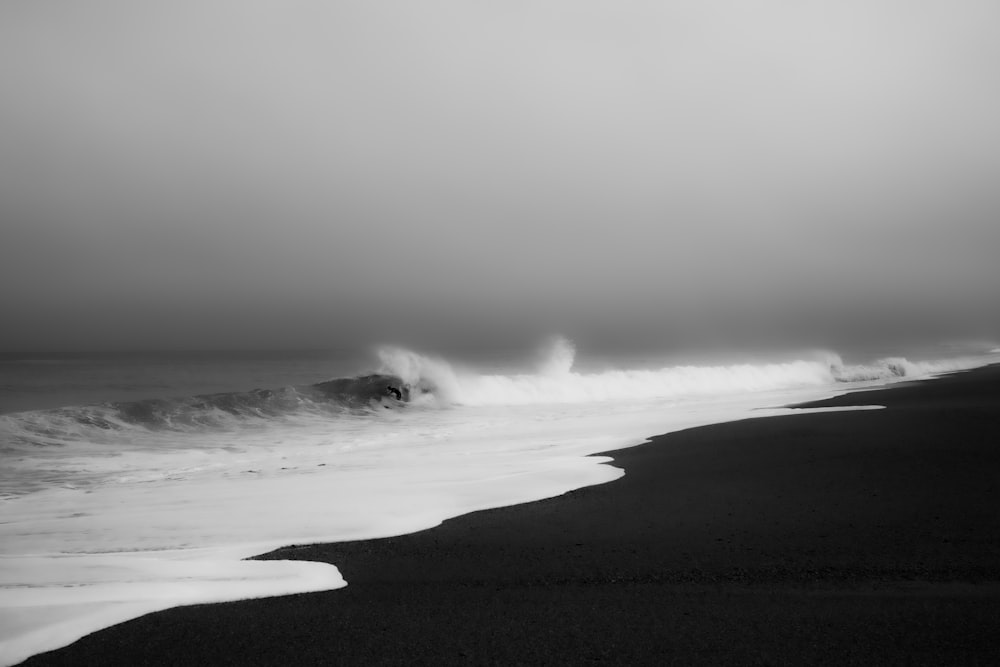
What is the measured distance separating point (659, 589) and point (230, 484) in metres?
7.59

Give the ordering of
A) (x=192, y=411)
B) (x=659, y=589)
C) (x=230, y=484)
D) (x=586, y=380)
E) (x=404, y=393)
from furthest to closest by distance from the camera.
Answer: (x=586, y=380) → (x=404, y=393) → (x=192, y=411) → (x=230, y=484) → (x=659, y=589)

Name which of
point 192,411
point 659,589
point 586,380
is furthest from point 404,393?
point 659,589

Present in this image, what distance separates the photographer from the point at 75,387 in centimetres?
4038

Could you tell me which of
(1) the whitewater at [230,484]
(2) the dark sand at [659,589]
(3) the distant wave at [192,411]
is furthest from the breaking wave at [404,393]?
(2) the dark sand at [659,589]

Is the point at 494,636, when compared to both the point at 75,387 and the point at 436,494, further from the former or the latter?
the point at 75,387

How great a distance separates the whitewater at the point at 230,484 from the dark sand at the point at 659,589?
0.44 metres

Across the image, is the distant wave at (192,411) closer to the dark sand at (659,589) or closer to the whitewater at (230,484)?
the whitewater at (230,484)

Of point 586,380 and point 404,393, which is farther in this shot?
point 586,380

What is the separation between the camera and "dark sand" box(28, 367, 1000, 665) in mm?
3436

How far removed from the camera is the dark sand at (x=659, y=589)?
344 centimetres

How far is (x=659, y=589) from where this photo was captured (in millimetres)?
4363

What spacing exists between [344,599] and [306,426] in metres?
16.4

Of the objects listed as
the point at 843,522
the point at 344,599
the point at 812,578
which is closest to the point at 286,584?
the point at 344,599

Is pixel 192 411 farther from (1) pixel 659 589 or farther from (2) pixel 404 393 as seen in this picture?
(1) pixel 659 589
